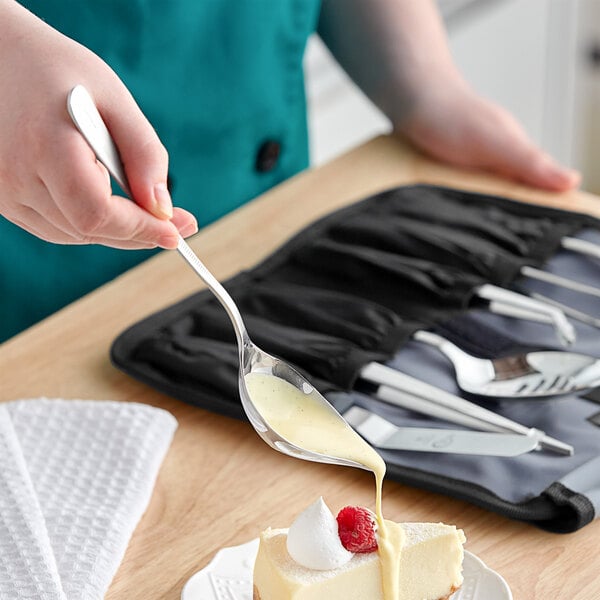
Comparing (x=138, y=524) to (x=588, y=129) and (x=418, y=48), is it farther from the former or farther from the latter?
(x=588, y=129)

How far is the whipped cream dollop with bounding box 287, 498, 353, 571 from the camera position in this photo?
2.06 ft

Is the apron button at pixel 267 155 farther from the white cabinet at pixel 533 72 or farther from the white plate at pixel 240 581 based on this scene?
the white cabinet at pixel 533 72

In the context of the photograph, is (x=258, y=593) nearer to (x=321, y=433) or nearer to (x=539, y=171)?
(x=321, y=433)

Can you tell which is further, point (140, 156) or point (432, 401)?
point (432, 401)

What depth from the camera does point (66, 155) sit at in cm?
61

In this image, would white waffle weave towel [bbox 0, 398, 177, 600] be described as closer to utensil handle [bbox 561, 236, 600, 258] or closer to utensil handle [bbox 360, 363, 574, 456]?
utensil handle [bbox 360, 363, 574, 456]

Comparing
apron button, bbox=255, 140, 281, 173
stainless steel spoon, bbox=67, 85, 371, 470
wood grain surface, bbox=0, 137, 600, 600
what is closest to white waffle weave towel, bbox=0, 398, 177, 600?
wood grain surface, bbox=0, 137, 600, 600

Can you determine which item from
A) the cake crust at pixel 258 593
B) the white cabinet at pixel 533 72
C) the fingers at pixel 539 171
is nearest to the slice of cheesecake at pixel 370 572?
the cake crust at pixel 258 593

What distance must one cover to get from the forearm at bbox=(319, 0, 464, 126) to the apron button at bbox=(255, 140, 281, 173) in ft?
0.42

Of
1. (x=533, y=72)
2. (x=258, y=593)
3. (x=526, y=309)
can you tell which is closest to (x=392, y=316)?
(x=526, y=309)

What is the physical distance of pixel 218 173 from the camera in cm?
117

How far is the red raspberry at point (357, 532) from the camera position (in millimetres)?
641

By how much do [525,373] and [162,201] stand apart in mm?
338

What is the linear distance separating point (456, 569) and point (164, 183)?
288 millimetres
